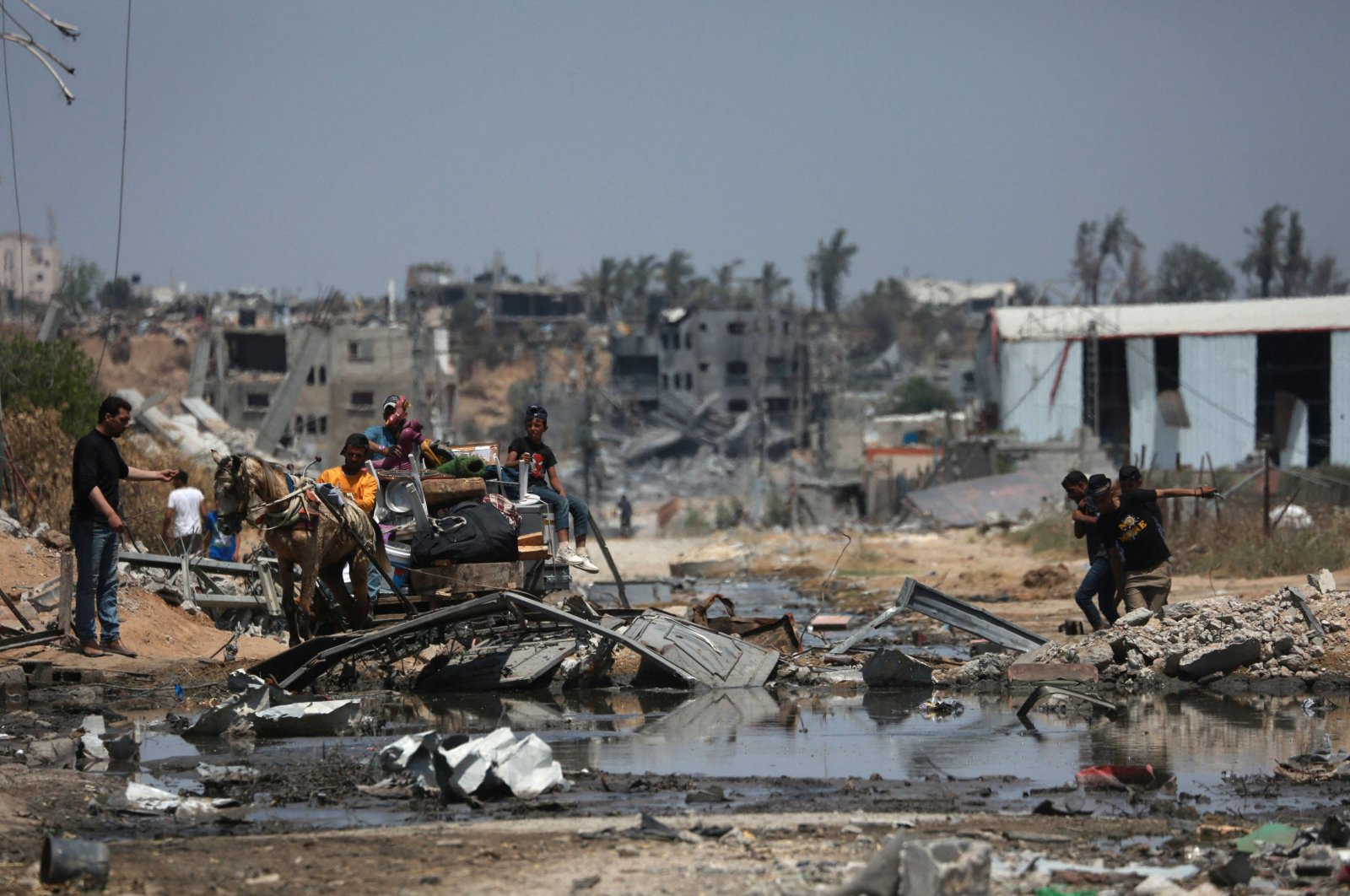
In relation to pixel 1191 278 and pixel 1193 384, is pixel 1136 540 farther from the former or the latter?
pixel 1191 278

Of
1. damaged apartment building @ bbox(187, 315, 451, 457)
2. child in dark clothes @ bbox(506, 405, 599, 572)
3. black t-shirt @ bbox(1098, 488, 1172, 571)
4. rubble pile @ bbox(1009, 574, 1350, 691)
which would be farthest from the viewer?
damaged apartment building @ bbox(187, 315, 451, 457)

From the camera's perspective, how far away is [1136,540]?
1440 cm

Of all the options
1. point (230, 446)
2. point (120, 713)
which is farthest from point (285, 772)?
point (230, 446)

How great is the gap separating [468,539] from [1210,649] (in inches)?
234

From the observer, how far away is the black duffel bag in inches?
516

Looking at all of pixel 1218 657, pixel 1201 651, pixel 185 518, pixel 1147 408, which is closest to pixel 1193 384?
pixel 1147 408

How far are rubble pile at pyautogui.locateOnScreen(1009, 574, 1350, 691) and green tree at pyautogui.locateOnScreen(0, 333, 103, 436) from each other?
18.1 meters

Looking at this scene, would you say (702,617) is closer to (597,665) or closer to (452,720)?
(597,665)

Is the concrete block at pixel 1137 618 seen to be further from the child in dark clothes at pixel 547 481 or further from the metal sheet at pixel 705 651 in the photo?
the child in dark clothes at pixel 547 481

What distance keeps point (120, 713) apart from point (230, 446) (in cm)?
2986

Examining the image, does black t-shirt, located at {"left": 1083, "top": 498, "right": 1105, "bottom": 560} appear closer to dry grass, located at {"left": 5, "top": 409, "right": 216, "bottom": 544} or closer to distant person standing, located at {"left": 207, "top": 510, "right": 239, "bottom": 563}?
distant person standing, located at {"left": 207, "top": 510, "right": 239, "bottom": 563}

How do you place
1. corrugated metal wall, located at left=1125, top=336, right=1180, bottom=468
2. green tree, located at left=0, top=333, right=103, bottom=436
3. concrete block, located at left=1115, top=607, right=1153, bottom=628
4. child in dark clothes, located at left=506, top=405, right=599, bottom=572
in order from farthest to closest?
1. corrugated metal wall, located at left=1125, top=336, right=1180, bottom=468
2. green tree, located at left=0, top=333, right=103, bottom=436
3. child in dark clothes, located at left=506, top=405, right=599, bottom=572
4. concrete block, located at left=1115, top=607, right=1153, bottom=628

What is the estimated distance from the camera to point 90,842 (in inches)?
256

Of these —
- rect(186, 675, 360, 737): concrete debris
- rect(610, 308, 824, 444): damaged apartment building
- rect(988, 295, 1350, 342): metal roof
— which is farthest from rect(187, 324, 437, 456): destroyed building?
rect(186, 675, 360, 737): concrete debris
